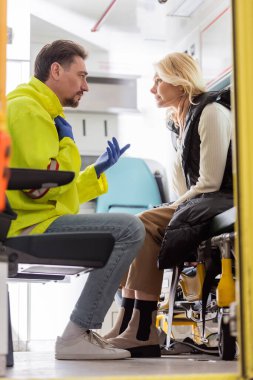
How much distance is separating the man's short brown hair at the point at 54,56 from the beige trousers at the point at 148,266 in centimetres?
80

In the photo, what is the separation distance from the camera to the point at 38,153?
2582mm

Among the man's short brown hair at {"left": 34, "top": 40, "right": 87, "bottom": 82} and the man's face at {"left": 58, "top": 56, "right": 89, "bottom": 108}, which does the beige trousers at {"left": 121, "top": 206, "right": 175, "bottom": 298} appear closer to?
the man's face at {"left": 58, "top": 56, "right": 89, "bottom": 108}

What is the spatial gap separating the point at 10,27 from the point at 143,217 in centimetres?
246

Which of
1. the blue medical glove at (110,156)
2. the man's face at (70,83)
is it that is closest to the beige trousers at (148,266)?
the blue medical glove at (110,156)

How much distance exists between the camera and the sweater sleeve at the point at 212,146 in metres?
3.20

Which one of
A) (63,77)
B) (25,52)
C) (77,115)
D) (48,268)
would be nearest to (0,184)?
(48,268)

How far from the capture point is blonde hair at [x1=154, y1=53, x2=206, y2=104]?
11.8 ft

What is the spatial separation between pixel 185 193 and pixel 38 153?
1.02m

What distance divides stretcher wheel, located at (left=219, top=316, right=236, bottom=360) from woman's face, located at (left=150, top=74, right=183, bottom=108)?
120 cm

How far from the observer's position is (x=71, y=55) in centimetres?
324

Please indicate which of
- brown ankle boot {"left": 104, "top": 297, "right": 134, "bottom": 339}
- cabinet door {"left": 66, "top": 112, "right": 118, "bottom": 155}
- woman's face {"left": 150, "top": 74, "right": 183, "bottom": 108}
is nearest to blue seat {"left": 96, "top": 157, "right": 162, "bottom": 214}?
cabinet door {"left": 66, "top": 112, "right": 118, "bottom": 155}

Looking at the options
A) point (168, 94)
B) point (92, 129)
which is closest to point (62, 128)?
point (168, 94)

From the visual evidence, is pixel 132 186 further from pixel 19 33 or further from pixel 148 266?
pixel 148 266

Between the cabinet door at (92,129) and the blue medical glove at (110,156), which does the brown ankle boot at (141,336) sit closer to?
the blue medical glove at (110,156)
